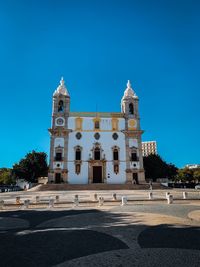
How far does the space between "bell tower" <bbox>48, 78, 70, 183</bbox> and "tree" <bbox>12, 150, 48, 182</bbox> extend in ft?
41.3

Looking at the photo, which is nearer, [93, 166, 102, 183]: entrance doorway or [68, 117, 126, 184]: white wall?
[68, 117, 126, 184]: white wall

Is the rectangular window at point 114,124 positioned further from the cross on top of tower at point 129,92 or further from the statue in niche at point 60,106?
the statue in niche at point 60,106

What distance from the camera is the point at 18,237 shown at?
5.89 metres

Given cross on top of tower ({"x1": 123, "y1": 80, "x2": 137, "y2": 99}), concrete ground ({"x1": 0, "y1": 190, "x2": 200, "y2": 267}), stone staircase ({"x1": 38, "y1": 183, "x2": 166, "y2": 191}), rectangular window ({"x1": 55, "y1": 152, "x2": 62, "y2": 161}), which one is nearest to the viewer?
concrete ground ({"x1": 0, "y1": 190, "x2": 200, "y2": 267})

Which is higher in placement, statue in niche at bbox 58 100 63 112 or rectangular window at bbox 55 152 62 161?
statue in niche at bbox 58 100 63 112

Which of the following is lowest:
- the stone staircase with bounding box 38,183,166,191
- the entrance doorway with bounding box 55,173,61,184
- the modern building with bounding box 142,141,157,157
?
the stone staircase with bounding box 38,183,166,191

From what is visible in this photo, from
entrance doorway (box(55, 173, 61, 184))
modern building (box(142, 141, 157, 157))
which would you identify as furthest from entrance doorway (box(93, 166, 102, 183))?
modern building (box(142, 141, 157, 157))

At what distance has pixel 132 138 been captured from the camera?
143ft

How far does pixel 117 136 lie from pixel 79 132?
Answer: 837 cm

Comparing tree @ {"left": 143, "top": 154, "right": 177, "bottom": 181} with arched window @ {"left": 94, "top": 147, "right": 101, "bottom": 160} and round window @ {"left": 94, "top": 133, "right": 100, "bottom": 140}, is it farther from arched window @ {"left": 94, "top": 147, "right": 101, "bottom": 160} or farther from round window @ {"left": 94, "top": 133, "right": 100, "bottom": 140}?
round window @ {"left": 94, "top": 133, "right": 100, "bottom": 140}

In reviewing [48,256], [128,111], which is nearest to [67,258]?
[48,256]

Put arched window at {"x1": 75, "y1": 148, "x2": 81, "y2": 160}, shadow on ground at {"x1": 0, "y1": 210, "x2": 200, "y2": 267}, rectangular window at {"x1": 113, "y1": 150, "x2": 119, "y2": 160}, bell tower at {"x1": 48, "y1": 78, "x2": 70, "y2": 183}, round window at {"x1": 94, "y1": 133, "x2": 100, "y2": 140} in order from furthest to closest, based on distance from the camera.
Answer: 1. round window at {"x1": 94, "y1": 133, "x2": 100, "y2": 140}
2. rectangular window at {"x1": 113, "y1": 150, "x2": 119, "y2": 160}
3. arched window at {"x1": 75, "y1": 148, "x2": 81, "y2": 160}
4. bell tower at {"x1": 48, "y1": 78, "x2": 70, "y2": 183}
5. shadow on ground at {"x1": 0, "y1": 210, "x2": 200, "y2": 267}

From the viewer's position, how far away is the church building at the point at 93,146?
133 ft

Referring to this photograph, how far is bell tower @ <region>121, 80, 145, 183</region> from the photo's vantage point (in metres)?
40.9
